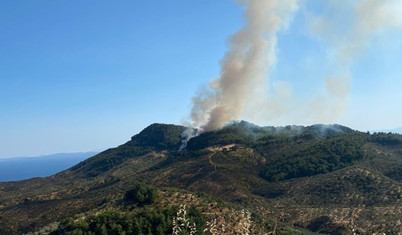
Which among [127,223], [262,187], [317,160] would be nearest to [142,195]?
[127,223]

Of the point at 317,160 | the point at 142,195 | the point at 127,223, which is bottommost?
the point at 127,223

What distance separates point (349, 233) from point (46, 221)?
226 ft

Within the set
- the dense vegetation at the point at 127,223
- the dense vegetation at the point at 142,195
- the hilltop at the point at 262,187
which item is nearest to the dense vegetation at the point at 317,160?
the hilltop at the point at 262,187

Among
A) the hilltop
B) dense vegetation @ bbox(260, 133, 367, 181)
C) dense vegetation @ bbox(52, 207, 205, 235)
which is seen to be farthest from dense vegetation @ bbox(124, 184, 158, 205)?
dense vegetation @ bbox(260, 133, 367, 181)

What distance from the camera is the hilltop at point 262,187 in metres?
77.0

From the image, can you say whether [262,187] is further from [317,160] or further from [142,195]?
[142,195]

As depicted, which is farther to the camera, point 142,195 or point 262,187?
point 262,187

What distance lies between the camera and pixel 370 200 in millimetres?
96250

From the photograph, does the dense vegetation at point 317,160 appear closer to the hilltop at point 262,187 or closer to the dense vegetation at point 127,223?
the hilltop at point 262,187

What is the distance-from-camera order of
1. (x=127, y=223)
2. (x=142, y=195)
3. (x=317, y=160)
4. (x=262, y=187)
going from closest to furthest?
(x=127, y=223) < (x=142, y=195) < (x=262, y=187) < (x=317, y=160)

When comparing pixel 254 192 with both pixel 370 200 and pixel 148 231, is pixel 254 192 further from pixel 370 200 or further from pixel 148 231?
pixel 148 231

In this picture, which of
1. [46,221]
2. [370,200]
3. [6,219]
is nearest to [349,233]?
[370,200]

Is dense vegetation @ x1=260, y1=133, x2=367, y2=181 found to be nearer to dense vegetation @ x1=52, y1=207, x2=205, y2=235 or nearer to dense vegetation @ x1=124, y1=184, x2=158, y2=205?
dense vegetation @ x1=124, y1=184, x2=158, y2=205

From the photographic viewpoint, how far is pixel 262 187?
124438 millimetres
